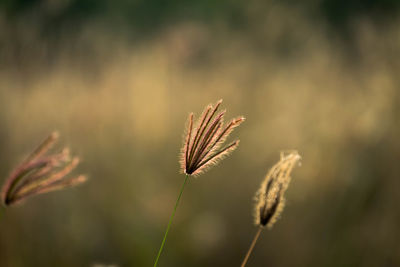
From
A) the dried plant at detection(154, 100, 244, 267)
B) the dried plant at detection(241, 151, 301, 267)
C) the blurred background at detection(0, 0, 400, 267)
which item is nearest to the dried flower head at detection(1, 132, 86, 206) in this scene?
the dried plant at detection(154, 100, 244, 267)

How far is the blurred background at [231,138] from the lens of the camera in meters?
1.78

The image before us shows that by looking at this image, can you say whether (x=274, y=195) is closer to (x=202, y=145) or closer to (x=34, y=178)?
(x=202, y=145)

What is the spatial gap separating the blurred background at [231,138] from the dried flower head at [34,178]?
2.81 feet

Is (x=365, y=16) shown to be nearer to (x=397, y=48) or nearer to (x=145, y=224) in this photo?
(x=397, y=48)

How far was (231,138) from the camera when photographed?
2.59 metres

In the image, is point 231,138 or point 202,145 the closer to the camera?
point 202,145

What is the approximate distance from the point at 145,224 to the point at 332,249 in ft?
2.70

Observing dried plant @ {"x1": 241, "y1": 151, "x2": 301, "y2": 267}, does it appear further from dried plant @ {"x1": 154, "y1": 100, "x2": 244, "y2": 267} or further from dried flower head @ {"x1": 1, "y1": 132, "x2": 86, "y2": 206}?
dried flower head @ {"x1": 1, "y1": 132, "x2": 86, "y2": 206}

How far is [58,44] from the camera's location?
2.41m

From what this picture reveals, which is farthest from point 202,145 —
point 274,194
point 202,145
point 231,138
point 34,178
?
point 231,138

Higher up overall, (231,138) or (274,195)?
(231,138)

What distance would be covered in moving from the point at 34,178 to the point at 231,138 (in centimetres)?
186

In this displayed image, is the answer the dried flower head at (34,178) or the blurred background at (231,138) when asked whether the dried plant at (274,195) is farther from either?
the blurred background at (231,138)

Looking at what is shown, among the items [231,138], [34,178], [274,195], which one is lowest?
[34,178]
